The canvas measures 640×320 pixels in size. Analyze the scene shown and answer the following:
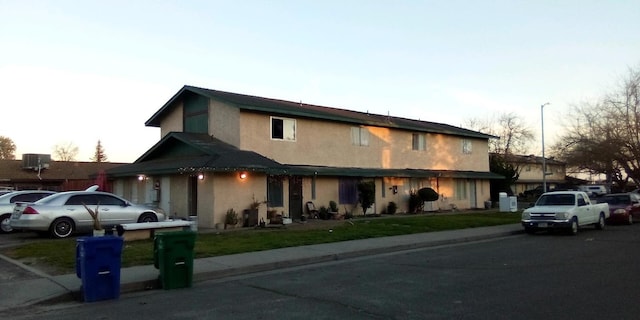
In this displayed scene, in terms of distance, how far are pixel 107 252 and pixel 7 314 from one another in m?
1.71

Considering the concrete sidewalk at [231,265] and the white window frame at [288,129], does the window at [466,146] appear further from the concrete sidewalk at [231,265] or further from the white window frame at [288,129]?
the concrete sidewalk at [231,265]

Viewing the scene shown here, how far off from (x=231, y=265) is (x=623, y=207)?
20.6 m

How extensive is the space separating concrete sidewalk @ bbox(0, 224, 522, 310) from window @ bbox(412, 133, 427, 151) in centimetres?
1285

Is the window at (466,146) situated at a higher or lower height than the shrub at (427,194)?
higher

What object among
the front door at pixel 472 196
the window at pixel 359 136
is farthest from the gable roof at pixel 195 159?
the front door at pixel 472 196

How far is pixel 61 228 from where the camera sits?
17.3 m

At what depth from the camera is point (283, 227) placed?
2103 centimetres

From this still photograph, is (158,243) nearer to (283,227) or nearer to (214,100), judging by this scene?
(283,227)

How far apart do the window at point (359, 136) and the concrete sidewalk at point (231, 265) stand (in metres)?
9.83

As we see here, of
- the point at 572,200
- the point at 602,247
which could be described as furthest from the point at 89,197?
the point at 572,200

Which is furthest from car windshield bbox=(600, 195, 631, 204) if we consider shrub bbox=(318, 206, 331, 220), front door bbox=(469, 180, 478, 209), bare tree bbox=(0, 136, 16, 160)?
bare tree bbox=(0, 136, 16, 160)

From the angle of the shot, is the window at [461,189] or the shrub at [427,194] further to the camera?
the window at [461,189]

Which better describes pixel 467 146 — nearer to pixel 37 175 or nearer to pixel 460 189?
pixel 460 189

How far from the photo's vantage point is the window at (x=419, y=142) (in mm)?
31498
